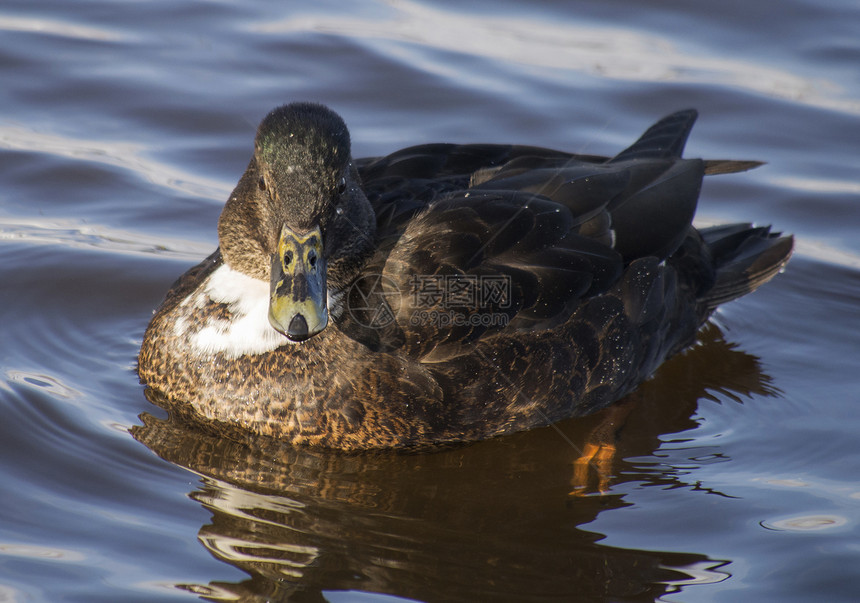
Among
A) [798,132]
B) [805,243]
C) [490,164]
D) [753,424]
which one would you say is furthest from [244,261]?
[798,132]

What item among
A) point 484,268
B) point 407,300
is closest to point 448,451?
point 407,300

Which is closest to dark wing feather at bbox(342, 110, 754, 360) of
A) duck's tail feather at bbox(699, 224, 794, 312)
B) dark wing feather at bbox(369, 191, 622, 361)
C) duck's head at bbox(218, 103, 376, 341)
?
dark wing feather at bbox(369, 191, 622, 361)

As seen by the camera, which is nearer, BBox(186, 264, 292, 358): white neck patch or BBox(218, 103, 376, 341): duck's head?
BBox(218, 103, 376, 341): duck's head

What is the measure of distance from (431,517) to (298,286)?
1181mm

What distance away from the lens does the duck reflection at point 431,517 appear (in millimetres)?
4473

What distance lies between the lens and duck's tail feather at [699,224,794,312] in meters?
6.55

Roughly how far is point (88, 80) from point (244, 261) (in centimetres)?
452

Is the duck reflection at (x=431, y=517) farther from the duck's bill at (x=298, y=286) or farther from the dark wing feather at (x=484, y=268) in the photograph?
the duck's bill at (x=298, y=286)

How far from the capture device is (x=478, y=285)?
206 inches

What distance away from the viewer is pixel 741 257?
673cm

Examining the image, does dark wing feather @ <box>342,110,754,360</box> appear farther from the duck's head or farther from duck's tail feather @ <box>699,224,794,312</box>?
duck's tail feather @ <box>699,224,794,312</box>

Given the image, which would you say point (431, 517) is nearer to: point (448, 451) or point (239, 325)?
point (448, 451)

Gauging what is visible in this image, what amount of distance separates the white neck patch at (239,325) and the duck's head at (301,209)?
253mm

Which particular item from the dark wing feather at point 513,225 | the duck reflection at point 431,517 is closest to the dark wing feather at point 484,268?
the dark wing feather at point 513,225
